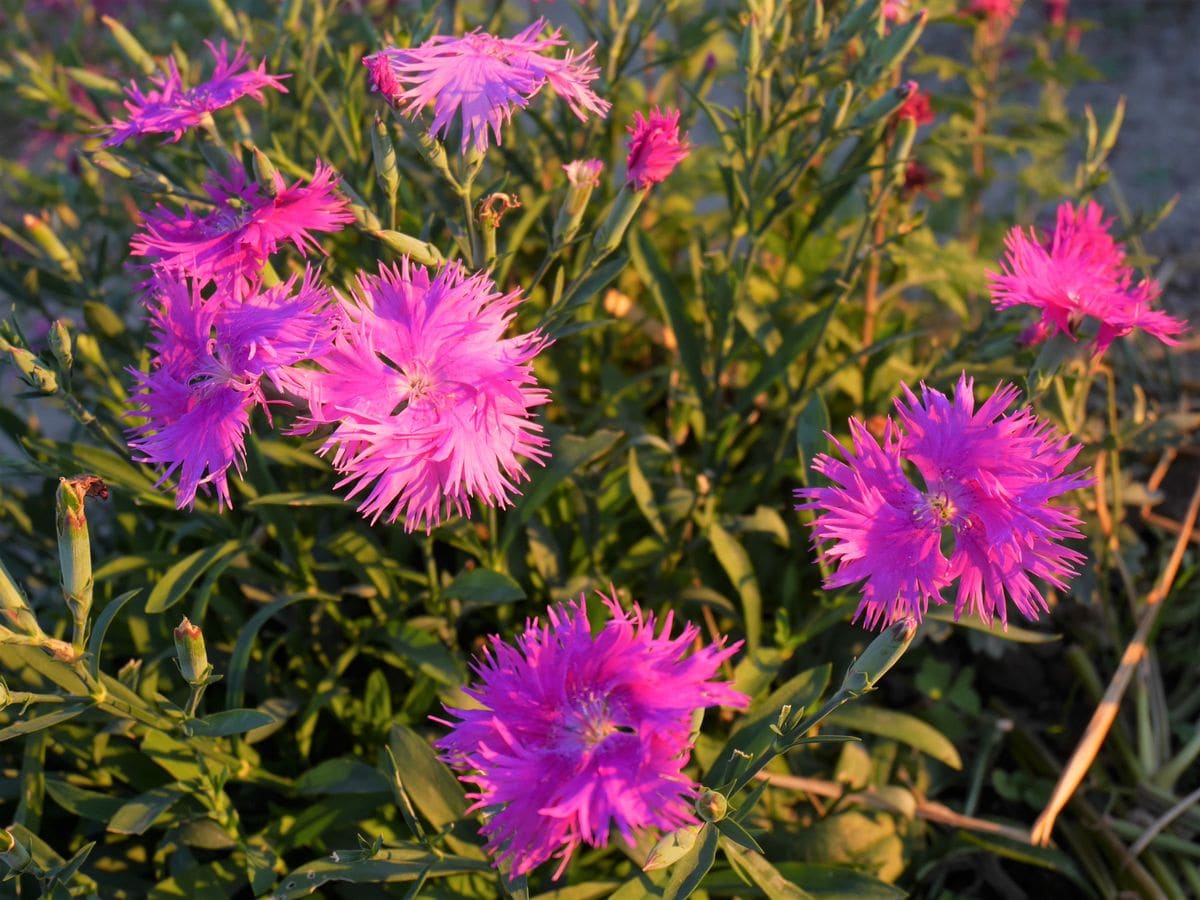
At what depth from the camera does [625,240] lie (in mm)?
1620

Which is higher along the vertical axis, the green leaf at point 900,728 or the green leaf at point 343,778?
the green leaf at point 900,728

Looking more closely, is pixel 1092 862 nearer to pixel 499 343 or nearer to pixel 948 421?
pixel 948 421

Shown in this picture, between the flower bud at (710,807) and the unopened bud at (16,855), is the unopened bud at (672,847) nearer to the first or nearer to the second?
the flower bud at (710,807)

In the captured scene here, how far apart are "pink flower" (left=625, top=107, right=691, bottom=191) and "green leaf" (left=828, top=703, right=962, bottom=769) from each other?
80 centimetres

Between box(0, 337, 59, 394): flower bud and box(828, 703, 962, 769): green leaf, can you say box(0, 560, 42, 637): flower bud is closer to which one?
box(0, 337, 59, 394): flower bud

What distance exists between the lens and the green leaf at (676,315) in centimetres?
156

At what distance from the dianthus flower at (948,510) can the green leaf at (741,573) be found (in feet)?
1.34

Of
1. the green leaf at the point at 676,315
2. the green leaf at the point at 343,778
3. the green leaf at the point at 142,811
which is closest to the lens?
the green leaf at the point at 142,811

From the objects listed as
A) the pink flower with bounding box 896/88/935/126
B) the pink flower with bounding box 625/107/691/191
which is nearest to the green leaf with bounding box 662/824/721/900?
the pink flower with bounding box 625/107/691/191

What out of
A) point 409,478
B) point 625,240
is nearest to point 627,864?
point 409,478

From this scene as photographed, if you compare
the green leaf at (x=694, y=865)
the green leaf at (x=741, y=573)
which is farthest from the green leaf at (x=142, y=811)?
the green leaf at (x=741, y=573)

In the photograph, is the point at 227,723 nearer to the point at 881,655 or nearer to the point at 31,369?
the point at 31,369

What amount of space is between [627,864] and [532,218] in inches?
37.1

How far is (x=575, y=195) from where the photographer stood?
105 centimetres
